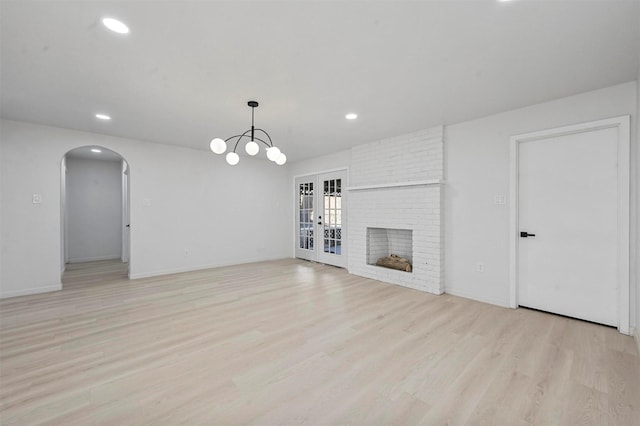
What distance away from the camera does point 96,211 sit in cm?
721

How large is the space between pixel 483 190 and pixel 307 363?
3.18 metres

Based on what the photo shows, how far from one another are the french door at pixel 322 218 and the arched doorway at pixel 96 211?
4.18 metres

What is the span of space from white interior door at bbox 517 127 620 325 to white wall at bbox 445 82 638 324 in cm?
20

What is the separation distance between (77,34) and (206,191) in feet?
13.4

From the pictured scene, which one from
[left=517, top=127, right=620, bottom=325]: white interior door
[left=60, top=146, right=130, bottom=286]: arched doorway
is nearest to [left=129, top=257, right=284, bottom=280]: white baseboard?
[left=60, top=146, right=130, bottom=286]: arched doorway

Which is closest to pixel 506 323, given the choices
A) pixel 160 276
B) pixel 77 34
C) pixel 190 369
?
pixel 190 369

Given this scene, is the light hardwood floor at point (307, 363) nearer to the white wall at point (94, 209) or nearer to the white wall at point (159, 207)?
the white wall at point (159, 207)

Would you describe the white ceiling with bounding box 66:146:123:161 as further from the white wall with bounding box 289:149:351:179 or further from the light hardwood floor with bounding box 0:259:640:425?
the white wall with bounding box 289:149:351:179

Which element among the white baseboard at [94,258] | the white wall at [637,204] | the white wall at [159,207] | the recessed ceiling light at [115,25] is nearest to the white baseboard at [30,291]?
the white wall at [159,207]

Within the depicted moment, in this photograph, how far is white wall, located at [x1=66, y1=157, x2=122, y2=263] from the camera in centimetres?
690

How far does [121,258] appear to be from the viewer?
7.35 meters

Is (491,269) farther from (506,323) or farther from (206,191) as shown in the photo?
(206,191)

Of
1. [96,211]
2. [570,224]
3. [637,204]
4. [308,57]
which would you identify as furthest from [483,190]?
[96,211]

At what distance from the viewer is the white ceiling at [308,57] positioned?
183cm
